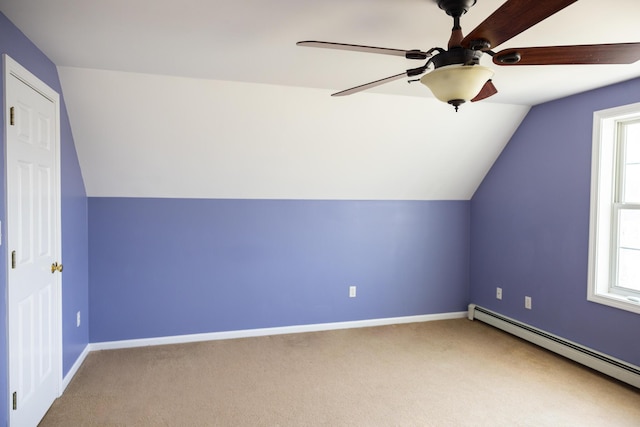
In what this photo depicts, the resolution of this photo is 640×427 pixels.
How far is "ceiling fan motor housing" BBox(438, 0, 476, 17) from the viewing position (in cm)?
164

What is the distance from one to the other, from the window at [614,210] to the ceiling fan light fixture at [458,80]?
6.86 feet

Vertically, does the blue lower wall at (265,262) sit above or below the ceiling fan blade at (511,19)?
below

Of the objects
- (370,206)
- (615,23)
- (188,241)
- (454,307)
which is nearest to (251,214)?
(188,241)

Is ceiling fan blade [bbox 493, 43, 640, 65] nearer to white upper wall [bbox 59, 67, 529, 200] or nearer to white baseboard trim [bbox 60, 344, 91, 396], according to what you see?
white upper wall [bbox 59, 67, 529, 200]

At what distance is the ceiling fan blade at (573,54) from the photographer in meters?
1.51

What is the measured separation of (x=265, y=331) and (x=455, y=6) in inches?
124

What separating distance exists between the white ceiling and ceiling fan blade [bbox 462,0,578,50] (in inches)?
15.6

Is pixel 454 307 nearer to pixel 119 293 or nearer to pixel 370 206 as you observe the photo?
pixel 370 206

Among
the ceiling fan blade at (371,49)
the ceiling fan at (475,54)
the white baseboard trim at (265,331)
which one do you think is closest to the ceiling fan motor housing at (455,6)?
the ceiling fan at (475,54)

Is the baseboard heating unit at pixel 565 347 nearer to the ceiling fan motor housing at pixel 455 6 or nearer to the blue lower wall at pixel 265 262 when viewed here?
the blue lower wall at pixel 265 262

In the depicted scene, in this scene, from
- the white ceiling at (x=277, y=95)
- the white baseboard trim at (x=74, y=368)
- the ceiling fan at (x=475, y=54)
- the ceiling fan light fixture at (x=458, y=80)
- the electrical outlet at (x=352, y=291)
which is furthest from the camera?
the electrical outlet at (x=352, y=291)

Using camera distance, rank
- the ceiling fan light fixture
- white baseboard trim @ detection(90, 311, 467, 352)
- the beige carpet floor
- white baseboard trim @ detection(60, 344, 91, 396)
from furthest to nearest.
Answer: white baseboard trim @ detection(90, 311, 467, 352) → white baseboard trim @ detection(60, 344, 91, 396) → the beige carpet floor → the ceiling fan light fixture

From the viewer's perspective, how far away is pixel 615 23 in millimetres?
1975

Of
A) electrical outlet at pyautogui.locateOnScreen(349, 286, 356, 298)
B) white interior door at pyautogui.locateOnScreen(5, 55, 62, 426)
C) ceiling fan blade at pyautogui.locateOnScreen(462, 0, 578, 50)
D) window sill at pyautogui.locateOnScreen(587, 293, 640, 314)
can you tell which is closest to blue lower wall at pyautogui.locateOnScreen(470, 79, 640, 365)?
window sill at pyautogui.locateOnScreen(587, 293, 640, 314)
